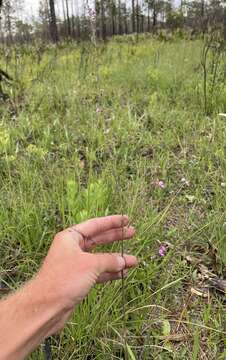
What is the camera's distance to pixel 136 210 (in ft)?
6.18

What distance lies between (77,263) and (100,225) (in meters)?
0.22

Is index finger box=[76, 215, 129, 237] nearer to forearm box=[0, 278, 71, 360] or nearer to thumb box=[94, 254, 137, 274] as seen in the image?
thumb box=[94, 254, 137, 274]

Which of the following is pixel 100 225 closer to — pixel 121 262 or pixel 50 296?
pixel 121 262

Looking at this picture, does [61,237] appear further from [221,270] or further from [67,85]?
[67,85]

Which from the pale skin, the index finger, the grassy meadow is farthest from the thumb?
the grassy meadow

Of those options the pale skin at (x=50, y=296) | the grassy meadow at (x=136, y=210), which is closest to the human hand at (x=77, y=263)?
the pale skin at (x=50, y=296)

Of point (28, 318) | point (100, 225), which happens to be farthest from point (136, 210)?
point (28, 318)

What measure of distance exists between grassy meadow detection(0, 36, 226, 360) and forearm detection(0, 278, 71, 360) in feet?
1.48

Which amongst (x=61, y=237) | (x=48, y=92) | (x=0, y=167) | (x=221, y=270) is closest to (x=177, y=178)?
(x=221, y=270)

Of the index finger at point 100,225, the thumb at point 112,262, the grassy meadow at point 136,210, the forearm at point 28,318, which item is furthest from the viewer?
the grassy meadow at point 136,210

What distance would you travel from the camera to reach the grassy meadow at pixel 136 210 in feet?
4.70

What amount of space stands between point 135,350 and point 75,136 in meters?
2.02

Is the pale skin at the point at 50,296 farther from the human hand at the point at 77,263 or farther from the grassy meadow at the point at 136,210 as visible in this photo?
the grassy meadow at the point at 136,210

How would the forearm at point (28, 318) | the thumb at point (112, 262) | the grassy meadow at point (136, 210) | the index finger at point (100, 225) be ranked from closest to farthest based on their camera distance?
the forearm at point (28, 318), the thumb at point (112, 262), the index finger at point (100, 225), the grassy meadow at point (136, 210)
